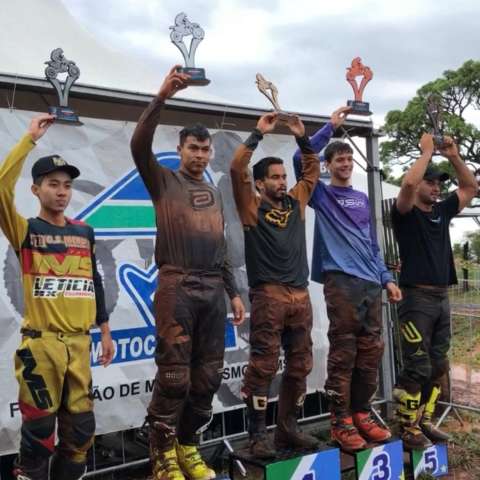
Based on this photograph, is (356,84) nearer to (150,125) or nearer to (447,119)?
(150,125)

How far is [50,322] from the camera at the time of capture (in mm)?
2779

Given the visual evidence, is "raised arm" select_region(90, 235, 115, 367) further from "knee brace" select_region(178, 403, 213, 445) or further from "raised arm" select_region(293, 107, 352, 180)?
"raised arm" select_region(293, 107, 352, 180)

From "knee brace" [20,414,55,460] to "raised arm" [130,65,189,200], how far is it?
4.11 feet

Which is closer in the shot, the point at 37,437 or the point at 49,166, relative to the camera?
the point at 37,437

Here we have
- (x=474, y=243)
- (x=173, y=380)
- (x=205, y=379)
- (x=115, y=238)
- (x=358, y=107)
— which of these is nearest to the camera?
(x=173, y=380)

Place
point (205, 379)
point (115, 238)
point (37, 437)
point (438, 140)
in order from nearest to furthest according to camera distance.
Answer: point (37, 437) → point (205, 379) → point (438, 140) → point (115, 238)

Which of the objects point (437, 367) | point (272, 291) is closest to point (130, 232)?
point (272, 291)

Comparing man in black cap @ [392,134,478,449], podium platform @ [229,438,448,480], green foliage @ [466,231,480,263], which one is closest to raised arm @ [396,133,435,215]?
man in black cap @ [392,134,478,449]

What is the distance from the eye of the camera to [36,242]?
2842 mm

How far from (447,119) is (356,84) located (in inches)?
772

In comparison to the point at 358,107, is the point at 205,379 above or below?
below

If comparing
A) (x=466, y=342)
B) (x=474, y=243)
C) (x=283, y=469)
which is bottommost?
(x=466, y=342)

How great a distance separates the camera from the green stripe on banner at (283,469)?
320cm

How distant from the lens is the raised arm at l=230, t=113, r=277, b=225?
3.25 meters
